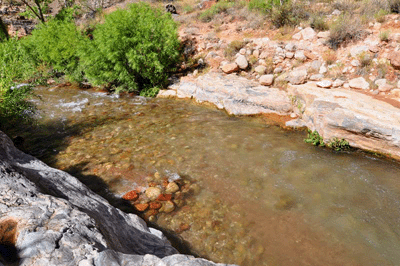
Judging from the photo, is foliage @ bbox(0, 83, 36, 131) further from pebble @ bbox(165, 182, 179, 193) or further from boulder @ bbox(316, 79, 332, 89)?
boulder @ bbox(316, 79, 332, 89)

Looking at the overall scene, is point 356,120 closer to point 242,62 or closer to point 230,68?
point 242,62

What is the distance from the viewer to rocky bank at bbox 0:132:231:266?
1420 mm

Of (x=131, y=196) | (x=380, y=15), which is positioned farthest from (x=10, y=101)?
(x=380, y=15)

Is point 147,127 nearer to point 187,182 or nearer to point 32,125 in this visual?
point 187,182

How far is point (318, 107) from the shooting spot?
6.23 m

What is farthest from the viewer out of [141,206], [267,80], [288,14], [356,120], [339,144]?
[288,14]

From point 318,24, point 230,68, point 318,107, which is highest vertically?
point 318,24

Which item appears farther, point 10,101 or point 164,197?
point 10,101

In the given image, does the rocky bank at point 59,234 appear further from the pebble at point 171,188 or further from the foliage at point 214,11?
the foliage at point 214,11

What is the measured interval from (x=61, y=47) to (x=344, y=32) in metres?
13.4

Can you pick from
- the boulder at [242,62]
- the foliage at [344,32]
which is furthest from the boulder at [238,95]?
the foliage at [344,32]

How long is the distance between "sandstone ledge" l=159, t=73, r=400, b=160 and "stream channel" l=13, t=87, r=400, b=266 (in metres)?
0.43

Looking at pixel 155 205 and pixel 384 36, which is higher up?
A: pixel 384 36

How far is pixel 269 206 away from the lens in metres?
4.12
